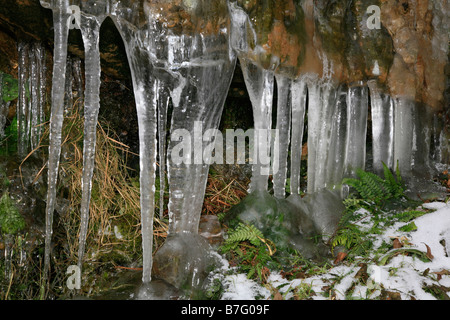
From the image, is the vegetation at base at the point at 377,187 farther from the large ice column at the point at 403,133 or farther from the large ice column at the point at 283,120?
the large ice column at the point at 283,120

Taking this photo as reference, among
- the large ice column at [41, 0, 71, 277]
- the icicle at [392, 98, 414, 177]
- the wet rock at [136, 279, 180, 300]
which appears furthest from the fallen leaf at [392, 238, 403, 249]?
the large ice column at [41, 0, 71, 277]

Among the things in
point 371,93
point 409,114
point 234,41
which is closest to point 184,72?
point 234,41

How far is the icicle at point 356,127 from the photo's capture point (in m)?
3.93

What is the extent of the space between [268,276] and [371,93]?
2285 millimetres

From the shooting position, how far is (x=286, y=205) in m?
3.58

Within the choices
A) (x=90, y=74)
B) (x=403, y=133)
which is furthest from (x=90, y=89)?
(x=403, y=133)

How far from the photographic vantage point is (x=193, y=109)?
287cm

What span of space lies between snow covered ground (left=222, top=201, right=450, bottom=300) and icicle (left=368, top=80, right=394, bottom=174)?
117 cm

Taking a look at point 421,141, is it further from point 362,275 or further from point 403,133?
point 362,275

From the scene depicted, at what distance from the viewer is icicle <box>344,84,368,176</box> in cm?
393

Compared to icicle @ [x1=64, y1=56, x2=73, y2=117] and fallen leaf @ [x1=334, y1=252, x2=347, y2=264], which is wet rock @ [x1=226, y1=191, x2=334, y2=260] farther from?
icicle @ [x1=64, y1=56, x2=73, y2=117]

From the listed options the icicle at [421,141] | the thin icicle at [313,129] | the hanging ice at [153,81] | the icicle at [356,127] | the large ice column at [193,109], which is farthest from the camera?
the icicle at [421,141]

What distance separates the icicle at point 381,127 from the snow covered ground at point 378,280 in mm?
1173

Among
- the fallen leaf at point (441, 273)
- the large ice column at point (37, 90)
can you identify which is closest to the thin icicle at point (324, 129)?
the fallen leaf at point (441, 273)
